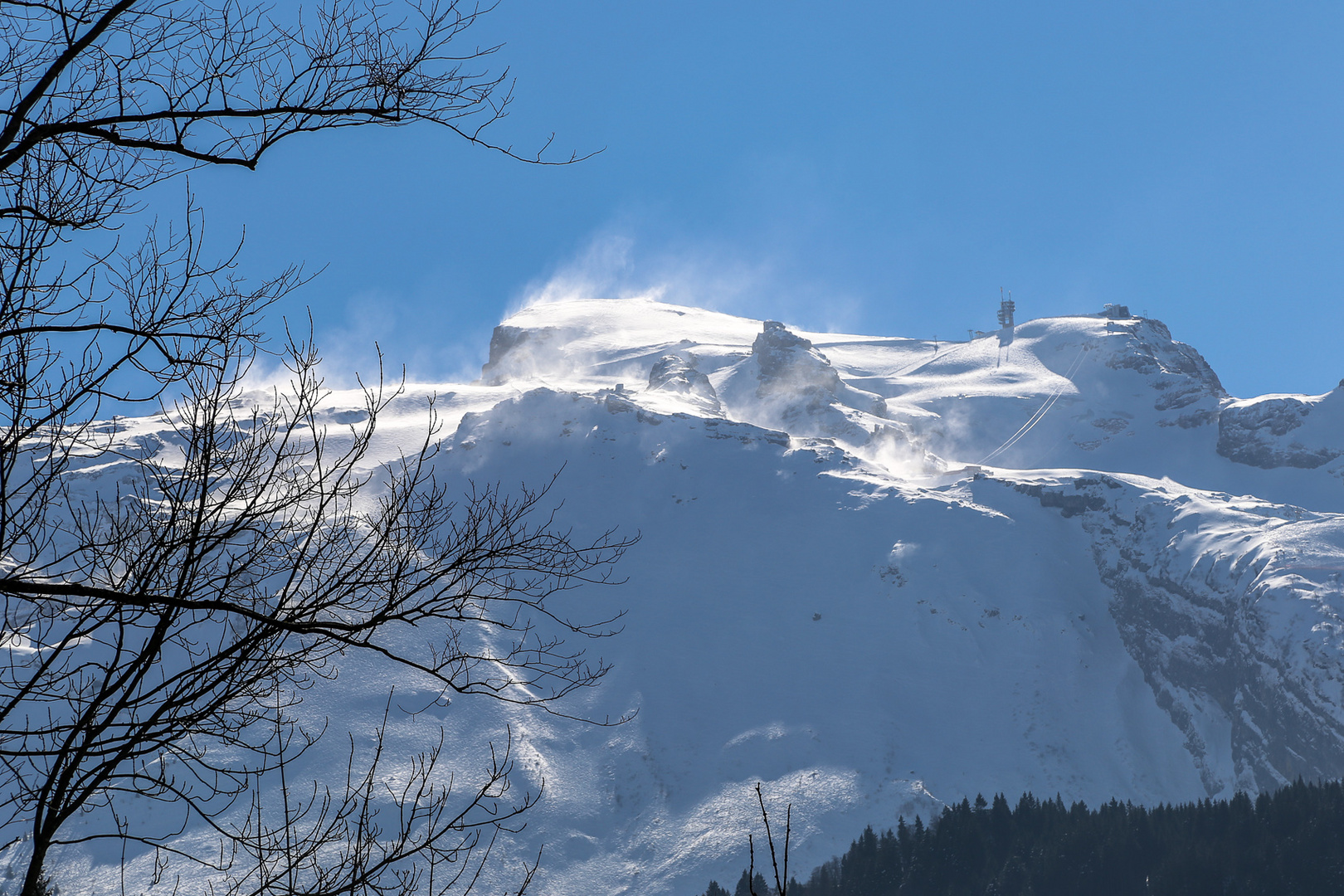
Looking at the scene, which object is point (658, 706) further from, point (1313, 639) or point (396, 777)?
point (1313, 639)

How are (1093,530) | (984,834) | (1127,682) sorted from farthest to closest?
(1093,530), (1127,682), (984,834)

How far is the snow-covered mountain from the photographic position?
431 feet

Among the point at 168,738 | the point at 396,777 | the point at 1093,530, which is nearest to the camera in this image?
the point at 168,738

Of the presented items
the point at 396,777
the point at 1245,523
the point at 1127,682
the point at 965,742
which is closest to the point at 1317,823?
the point at 965,742

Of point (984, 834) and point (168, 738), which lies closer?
point (168, 738)

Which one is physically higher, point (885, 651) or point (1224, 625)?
point (1224, 625)

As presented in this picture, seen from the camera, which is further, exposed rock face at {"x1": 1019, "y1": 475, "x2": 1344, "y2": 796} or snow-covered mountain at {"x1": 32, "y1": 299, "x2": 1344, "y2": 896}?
exposed rock face at {"x1": 1019, "y1": 475, "x2": 1344, "y2": 796}

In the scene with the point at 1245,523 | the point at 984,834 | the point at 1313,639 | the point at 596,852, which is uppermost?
the point at 1245,523

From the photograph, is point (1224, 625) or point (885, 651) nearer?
point (885, 651)

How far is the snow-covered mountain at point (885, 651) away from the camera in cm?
13138

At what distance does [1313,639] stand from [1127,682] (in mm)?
27712

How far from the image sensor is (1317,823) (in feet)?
216

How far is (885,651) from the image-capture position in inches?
6245

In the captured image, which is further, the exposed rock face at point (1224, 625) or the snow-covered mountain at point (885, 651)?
the exposed rock face at point (1224, 625)
